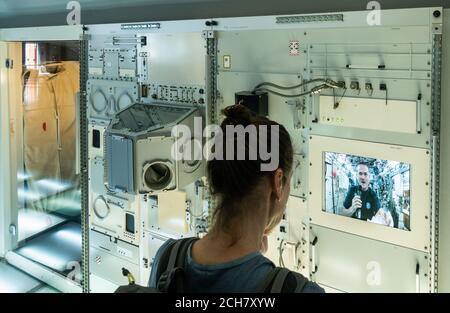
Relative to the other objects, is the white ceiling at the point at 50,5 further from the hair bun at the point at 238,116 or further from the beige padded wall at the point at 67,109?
the hair bun at the point at 238,116

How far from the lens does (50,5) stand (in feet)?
13.7

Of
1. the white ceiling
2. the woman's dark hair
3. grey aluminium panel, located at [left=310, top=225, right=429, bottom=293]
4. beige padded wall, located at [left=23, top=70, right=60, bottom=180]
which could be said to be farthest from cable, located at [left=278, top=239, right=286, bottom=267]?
beige padded wall, located at [left=23, top=70, right=60, bottom=180]

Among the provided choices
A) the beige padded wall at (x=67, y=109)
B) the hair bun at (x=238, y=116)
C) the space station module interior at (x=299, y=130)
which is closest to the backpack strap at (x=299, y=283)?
the hair bun at (x=238, y=116)

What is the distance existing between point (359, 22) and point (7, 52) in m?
3.79

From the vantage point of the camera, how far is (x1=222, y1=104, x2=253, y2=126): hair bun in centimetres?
136

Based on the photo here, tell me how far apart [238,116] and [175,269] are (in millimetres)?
516

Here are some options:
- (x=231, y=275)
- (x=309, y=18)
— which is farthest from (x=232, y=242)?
(x=309, y=18)

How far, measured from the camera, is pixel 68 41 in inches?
164

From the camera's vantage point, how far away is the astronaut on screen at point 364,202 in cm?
253

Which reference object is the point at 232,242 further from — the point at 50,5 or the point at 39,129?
the point at 39,129

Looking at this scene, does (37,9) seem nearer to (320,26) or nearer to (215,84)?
(215,84)

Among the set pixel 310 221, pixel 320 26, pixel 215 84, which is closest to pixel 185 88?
pixel 215 84

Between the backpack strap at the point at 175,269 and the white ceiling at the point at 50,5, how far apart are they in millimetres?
2394

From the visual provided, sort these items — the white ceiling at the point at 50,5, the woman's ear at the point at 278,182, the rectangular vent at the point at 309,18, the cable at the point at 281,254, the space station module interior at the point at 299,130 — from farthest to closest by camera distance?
the white ceiling at the point at 50,5, the cable at the point at 281,254, the rectangular vent at the point at 309,18, the space station module interior at the point at 299,130, the woman's ear at the point at 278,182
